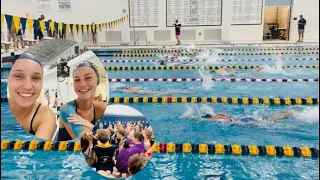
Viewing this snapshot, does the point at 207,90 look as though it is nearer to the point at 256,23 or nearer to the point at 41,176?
the point at 41,176

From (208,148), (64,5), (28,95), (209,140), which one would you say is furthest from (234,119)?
(64,5)

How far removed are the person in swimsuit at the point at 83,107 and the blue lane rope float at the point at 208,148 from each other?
1.95 meters

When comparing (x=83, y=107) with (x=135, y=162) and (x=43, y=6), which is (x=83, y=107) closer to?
A: (x=135, y=162)

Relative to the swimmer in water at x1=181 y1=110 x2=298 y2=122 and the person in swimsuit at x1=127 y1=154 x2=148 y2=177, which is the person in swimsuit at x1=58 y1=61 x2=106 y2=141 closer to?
the person in swimsuit at x1=127 y1=154 x2=148 y2=177

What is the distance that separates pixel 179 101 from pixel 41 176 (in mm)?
2825

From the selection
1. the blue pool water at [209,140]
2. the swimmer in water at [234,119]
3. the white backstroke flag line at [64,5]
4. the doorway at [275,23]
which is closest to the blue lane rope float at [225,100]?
the blue pool water at [209,140]

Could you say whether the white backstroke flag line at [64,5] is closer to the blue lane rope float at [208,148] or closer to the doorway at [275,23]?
the doorway at [275,23]

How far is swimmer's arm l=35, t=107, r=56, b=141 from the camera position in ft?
4.69

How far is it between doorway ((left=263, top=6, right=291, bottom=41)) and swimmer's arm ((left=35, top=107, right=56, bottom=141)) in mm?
16820

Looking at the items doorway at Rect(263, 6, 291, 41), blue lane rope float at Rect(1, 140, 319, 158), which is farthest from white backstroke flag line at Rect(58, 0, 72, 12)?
blue lane rope float at Rect(1, 140, 319, 158)

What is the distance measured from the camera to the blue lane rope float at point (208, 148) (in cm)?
336

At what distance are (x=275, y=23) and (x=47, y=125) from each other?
18.0 m

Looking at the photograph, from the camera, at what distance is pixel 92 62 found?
1.45m

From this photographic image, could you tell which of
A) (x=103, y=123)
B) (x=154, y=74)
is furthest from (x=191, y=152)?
(x=154, y=74)
